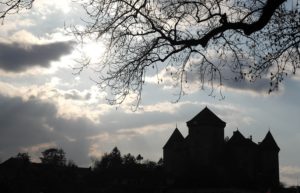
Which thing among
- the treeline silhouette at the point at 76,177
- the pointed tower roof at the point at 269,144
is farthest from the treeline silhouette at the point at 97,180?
the pointed tower roof at the point at 269,144

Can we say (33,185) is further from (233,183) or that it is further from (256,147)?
(256,147)

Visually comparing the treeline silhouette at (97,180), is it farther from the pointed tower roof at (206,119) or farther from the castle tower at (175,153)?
the pointed tower roof at (206,119)

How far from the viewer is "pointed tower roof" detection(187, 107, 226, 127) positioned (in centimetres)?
10066

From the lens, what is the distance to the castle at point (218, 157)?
93.9 metres

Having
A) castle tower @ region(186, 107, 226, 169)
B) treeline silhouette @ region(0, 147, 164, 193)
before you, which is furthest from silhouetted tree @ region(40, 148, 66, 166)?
castle tower @ region(186, 107, 226, 169)

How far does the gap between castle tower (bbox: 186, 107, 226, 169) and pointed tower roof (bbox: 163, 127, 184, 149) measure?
14.6ft

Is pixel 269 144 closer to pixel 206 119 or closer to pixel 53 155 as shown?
pixel 206 119

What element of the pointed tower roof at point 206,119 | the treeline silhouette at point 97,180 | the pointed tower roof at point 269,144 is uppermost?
the pointed tower roof at point 206,119

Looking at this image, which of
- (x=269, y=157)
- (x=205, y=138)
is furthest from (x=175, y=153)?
(x=269, y=157)

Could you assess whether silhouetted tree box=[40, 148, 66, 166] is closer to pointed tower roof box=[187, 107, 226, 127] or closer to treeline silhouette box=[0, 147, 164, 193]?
treeline silhouette box=[0, 147, 164, 193]

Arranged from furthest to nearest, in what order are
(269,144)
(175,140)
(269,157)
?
1. (175,140)
2. (269,144)
3. (269,157)

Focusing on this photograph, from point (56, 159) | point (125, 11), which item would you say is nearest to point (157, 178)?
point (56, 159)

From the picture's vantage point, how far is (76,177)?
107 m

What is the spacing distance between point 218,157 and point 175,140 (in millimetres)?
12082
